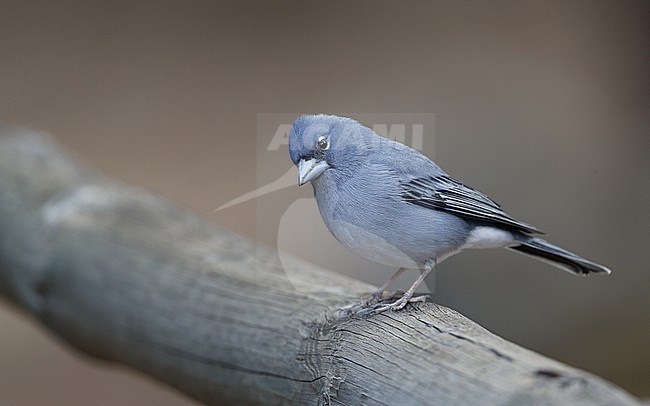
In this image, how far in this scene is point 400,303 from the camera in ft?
3.52

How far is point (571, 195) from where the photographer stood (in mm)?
2336

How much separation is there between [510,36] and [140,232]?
1.83 m

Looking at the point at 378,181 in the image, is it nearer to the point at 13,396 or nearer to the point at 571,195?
the point at 571,195


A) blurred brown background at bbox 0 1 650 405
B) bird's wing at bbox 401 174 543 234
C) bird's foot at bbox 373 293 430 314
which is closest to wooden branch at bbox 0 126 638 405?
bird's foot at bbox 373 293 430 314

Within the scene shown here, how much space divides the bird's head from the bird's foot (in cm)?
17

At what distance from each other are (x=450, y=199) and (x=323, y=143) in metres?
0.22

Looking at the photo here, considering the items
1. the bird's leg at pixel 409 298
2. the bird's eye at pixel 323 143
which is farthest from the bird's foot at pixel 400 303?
the bird's eye at pixel 323 143

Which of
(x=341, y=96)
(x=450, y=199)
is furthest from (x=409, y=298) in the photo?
(x=341, y=96)

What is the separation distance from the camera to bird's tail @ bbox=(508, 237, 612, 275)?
3.52 feet

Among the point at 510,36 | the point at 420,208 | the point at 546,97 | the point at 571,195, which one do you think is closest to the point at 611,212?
the point at 571,195

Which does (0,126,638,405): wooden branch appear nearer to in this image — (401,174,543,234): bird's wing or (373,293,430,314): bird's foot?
(373,293,430,314): bird's foot

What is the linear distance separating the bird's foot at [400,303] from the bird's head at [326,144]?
17 cm

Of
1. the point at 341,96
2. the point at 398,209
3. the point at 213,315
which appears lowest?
the point at 213,315

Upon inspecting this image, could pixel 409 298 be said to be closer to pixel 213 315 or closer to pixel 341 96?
pixel 213 315
